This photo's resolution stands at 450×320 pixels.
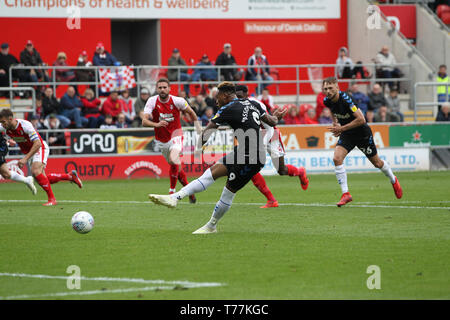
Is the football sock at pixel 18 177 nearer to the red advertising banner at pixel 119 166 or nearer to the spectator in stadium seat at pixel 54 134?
the red advertising banner at pixel 119 166

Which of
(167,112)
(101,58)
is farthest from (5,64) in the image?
(167,112)

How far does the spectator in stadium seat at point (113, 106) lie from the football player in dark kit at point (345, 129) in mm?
12113

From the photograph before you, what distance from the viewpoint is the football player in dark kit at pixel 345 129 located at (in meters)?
15.3

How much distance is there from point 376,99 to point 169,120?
14.3 metres

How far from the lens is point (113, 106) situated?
26.9m

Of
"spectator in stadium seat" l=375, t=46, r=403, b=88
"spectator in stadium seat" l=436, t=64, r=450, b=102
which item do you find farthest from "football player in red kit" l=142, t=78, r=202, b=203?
"spectator in stadium seat" l=436, t=64, r=450, b=102

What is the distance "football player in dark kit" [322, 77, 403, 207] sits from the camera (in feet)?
50.3

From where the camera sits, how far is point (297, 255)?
9562 mm

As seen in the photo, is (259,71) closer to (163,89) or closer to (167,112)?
(167,112)

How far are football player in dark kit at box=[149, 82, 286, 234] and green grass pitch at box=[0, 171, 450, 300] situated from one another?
1.63ft

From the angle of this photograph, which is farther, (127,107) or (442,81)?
(442,81)

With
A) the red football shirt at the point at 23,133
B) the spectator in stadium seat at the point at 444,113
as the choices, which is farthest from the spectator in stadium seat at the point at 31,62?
the spectator in stadium seat at the point at 444,113

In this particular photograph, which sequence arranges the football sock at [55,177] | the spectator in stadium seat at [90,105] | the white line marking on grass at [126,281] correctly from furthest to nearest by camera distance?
1. the spectator in stadium seat at [90,105]
2. the football sock at [55,177]
3. the white line marking on grass at [126,281]

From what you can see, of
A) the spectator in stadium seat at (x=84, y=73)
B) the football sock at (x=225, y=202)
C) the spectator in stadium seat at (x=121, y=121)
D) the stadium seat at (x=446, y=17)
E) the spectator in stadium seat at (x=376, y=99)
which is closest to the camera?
the football sock at (x=225, y=202)
